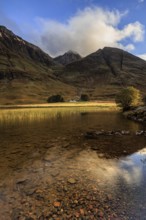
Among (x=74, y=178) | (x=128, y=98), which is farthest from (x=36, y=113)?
(x=74, y=178)

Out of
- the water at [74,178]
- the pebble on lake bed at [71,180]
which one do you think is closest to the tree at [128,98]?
the water at [74,178]

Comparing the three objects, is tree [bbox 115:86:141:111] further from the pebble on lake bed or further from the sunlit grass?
the pebble on lake bed

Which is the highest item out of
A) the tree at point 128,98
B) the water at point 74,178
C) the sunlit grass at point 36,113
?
the tree at point 128,98

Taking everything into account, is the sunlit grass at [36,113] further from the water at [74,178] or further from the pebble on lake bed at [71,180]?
the pebble on lake bed at [71,180]

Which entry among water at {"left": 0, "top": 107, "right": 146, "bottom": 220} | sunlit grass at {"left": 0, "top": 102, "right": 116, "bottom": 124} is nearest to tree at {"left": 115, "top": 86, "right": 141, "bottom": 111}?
sunlit grass at {"left": 0, "top": 102, "right": 116, "bottom": 124}

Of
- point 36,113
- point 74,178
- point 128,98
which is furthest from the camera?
point 128,98

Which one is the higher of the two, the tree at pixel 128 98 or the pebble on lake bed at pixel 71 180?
the tree at pixel 128 98

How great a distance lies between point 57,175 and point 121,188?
4.73 metres

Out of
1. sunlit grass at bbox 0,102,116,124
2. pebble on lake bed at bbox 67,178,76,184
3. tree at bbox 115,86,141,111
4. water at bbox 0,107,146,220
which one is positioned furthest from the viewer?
tree at bbox 115,86,141,111

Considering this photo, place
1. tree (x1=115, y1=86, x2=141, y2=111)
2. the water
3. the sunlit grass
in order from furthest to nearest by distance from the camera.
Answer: tree (x1=115, y1=86, x2=141, y2=111), the sunlit grass, the water

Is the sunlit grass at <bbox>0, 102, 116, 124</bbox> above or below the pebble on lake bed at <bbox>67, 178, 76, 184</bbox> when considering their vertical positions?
below

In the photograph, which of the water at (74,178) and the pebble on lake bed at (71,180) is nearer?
the water at (74,178)

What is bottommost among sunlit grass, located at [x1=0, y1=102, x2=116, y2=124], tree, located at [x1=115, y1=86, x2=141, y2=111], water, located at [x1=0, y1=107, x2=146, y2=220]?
sunlit grass, located at [x1=0, y1=102, x2=116, y2=124]

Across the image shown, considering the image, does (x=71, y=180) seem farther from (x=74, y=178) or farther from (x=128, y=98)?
(x=128, y=98)
